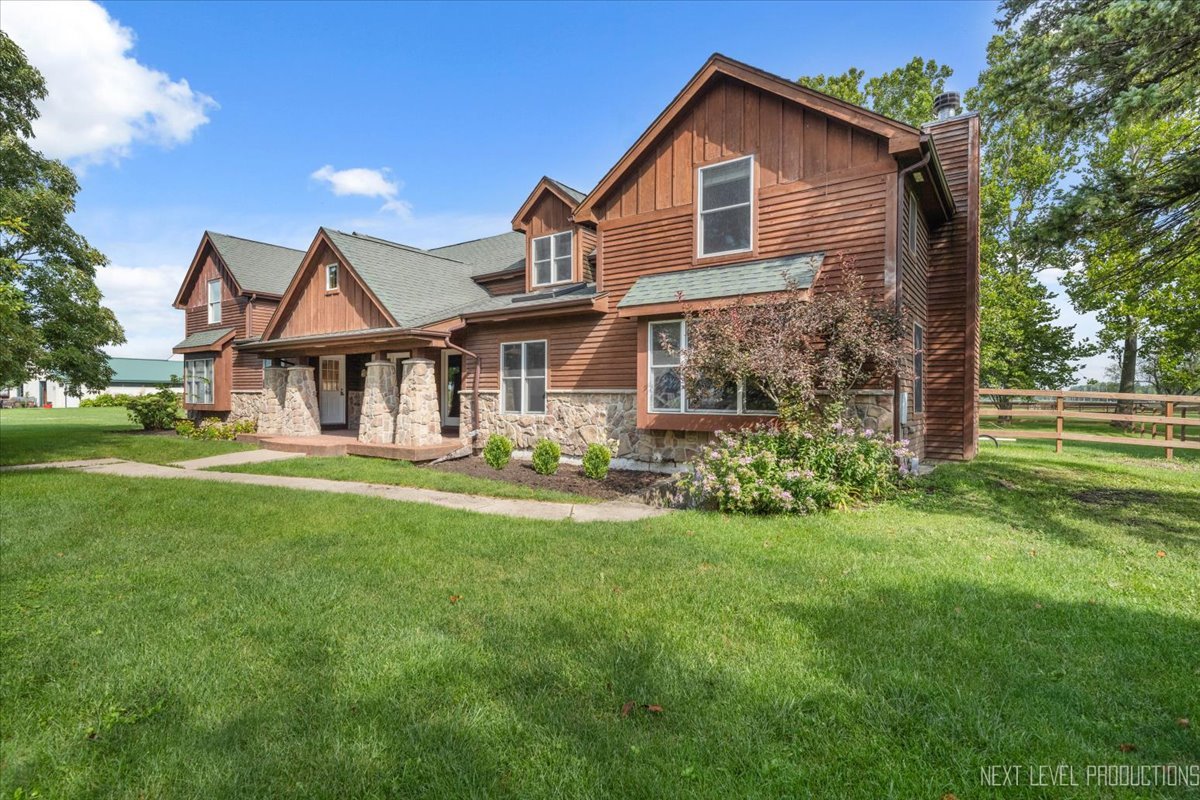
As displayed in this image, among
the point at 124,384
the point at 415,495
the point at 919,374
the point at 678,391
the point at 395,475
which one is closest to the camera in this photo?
the point at 415,495

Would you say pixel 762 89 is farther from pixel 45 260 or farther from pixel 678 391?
pixel 45 260

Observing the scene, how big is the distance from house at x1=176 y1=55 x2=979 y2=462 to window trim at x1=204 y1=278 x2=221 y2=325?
5849 mm

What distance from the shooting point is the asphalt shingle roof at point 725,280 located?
28.2ft

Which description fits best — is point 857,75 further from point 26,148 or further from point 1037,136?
point 26,148

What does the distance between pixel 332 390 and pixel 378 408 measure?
21.2 feet

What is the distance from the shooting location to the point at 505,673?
3.02 metres

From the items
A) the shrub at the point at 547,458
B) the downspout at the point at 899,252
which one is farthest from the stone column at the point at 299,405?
the downspout at the point at 899,252

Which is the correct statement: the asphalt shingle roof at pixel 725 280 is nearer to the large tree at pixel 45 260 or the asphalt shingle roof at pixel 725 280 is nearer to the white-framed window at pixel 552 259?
the white-framed window at pixel 552 259

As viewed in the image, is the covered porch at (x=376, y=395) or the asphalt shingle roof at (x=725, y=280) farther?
the covered porch at (x=376, y=395)

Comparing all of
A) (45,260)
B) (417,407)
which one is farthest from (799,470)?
(45,260)

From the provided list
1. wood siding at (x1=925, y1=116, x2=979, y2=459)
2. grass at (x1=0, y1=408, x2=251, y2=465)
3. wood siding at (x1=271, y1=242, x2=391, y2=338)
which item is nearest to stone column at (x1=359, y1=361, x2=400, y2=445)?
wood siding at (x1=271, y1=242, x2=391, y2=338)

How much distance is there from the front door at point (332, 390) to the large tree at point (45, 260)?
5824 millimetres

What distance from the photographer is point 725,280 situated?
9305mm

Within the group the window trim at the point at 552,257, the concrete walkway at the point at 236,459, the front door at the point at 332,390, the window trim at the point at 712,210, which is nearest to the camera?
the window trim at the point at 712,210
